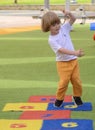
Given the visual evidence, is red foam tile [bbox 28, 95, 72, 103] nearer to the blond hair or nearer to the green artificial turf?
the green artificial turf

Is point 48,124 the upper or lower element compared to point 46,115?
upper

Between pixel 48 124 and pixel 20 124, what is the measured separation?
344 mm

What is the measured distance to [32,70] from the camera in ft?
32.7

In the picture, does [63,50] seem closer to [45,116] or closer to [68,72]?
[68,72]

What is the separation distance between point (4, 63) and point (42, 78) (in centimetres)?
219

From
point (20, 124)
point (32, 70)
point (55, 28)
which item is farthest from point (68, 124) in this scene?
point (32, 70)

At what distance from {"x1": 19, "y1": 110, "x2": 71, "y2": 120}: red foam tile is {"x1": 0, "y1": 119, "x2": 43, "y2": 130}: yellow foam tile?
0.28 meters

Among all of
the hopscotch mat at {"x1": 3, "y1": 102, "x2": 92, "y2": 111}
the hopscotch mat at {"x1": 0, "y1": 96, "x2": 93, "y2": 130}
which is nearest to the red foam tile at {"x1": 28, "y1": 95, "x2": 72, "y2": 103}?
the hopscotch mat at {"x1": 0, "y1": 96, "x2": 93, "y2": 130}

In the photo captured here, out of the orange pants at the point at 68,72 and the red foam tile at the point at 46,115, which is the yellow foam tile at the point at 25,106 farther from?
the orange pants at the point at 68,72

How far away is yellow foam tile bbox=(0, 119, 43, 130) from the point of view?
5285 mm

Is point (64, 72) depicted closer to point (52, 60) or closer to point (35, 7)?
point (52, 60)

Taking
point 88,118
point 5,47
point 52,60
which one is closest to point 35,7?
point 5,47

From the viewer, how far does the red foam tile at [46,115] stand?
5859 millimetres

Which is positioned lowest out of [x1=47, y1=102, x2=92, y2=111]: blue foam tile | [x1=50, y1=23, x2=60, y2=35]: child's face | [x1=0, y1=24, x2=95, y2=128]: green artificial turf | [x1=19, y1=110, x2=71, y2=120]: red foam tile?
[x1=0, y1=24, x2=95, y2=128]: green artificial turf
